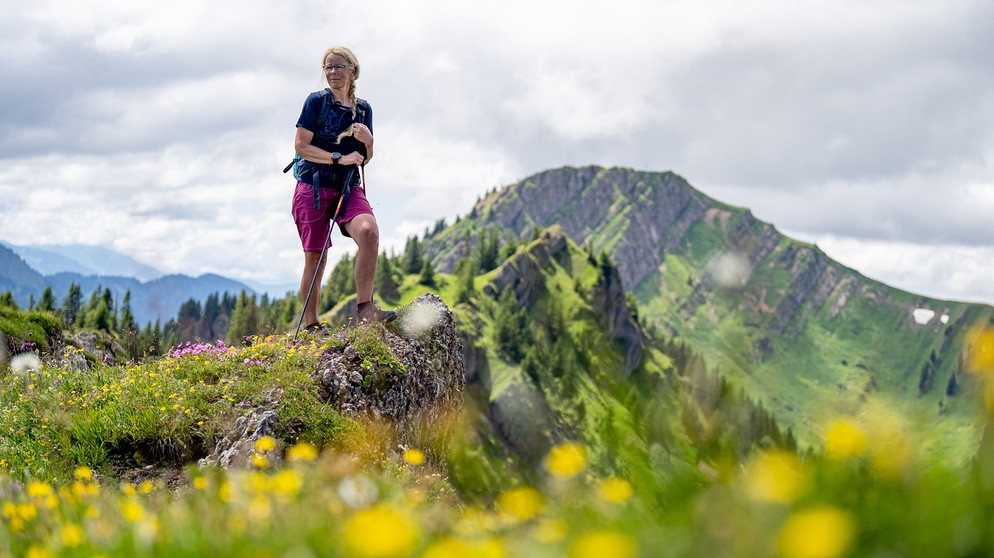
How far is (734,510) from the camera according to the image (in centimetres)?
190

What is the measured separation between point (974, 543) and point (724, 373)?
115cm

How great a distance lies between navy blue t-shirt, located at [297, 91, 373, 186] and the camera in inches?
437

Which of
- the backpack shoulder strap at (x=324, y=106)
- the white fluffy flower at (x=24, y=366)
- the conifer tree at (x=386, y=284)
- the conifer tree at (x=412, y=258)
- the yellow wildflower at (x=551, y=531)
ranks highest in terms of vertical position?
the conifer tree at (x=412, y=258)

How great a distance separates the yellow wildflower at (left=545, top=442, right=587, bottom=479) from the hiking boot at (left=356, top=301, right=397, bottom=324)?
367 inches

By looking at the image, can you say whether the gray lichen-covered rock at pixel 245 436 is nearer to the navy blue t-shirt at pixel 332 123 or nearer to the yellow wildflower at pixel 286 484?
the navy blue t-shirt at pixel 332 123

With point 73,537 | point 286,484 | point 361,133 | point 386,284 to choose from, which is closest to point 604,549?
point 286,484

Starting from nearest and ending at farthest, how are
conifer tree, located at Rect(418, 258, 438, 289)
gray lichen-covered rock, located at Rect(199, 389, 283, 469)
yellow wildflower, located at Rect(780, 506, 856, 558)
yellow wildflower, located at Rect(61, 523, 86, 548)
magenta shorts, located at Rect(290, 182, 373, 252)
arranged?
yellow wildflower, located at Rect(780, 506, 856, 558) → yellow wildflower, located at Rect(61, 523, 86, 548) → gray lichen-covered rock, located at Rect(199, 389, 283, 469) → magenta shorts, located at Rect(290, 182, 373, 252) → conifer tree, located at Rect(418, 258, 438, 289)

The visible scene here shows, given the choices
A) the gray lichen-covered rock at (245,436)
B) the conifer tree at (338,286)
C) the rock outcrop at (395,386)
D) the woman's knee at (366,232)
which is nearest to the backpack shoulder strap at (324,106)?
the woman's knee at (366,232)

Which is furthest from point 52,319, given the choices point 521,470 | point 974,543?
point 521,470

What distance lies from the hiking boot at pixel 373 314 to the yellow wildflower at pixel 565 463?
932 cm

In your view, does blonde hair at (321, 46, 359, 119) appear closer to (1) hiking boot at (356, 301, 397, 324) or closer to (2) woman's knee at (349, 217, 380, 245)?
(2) woman's knee at (349, 217, 380, 245)

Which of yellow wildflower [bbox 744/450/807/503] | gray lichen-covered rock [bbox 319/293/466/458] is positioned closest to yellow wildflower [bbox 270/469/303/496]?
yellow wildflower [bbox 744/450/807/503]

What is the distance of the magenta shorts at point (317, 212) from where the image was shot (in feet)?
38.1

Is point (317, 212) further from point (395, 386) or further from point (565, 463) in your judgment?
point (565, 463)
